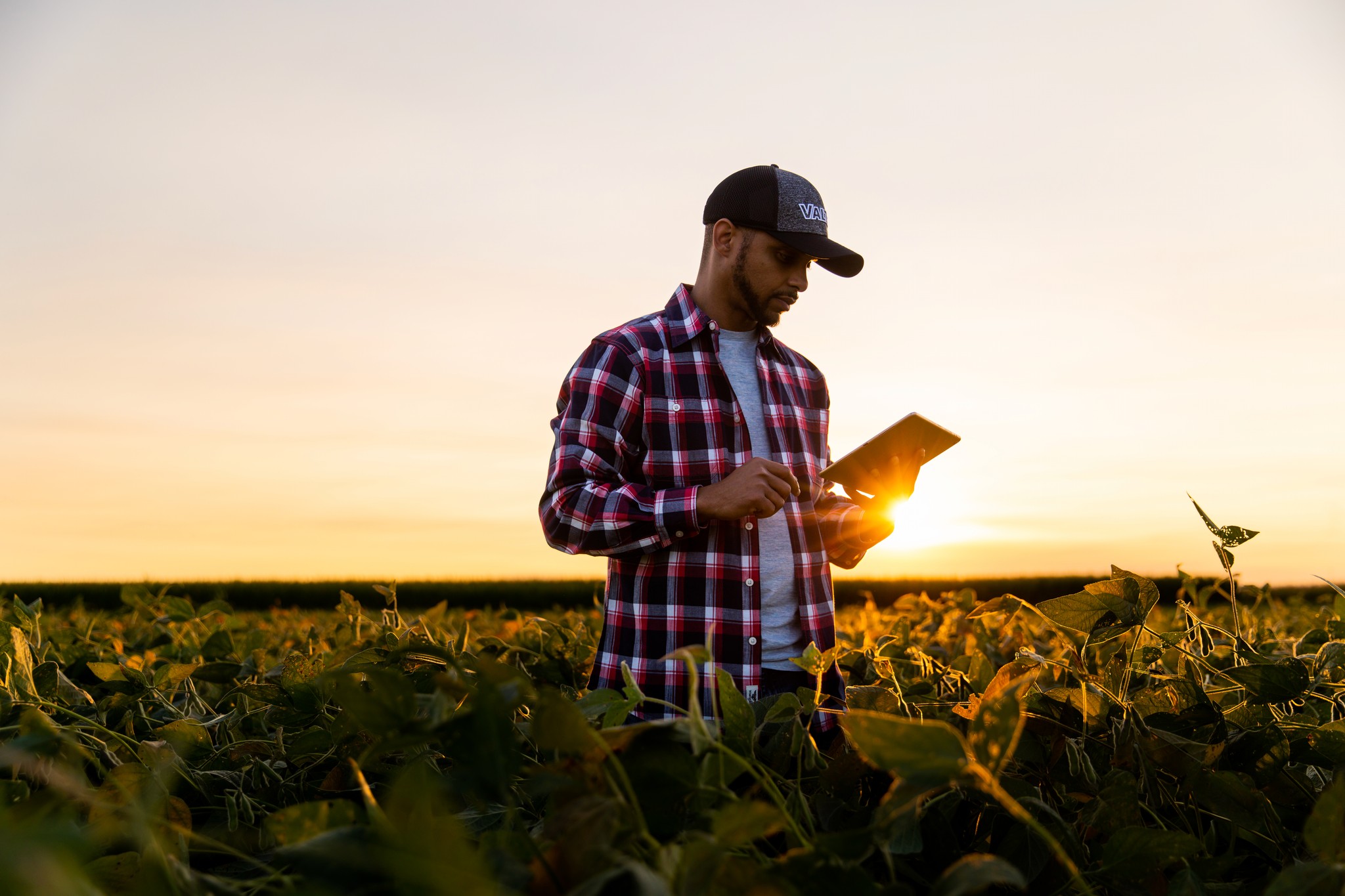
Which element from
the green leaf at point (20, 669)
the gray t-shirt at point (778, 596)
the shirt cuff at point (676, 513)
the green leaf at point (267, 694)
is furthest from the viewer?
the gray t-shirt at point (778, 596)

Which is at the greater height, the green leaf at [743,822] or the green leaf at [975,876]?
the green leaf at [743,822]

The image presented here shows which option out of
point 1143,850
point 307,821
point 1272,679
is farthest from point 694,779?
point 1272,679

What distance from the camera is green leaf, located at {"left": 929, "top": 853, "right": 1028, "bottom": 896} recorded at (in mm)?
440

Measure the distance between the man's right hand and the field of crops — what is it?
83 centimetres

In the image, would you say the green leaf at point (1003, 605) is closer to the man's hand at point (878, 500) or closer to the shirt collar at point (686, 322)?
the man's hand at point (878, 500)

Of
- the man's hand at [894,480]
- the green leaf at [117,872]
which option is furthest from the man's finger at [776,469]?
the green leaf at [117,872]

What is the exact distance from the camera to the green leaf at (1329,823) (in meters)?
0.55

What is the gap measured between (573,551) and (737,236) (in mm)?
1093

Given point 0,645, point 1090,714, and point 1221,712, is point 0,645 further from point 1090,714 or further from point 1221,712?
point 1221,712

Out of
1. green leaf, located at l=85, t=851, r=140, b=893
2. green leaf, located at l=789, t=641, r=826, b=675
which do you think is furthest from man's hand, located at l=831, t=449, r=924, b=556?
green leaf, located at l=85, t=851, r=140, b=893

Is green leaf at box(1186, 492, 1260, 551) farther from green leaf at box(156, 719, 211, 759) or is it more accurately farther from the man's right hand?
the man's right hand

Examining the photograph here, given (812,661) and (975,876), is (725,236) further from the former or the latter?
(975,876)

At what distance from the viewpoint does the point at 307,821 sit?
1.87 ft

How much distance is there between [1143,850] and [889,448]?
184 centimetres
